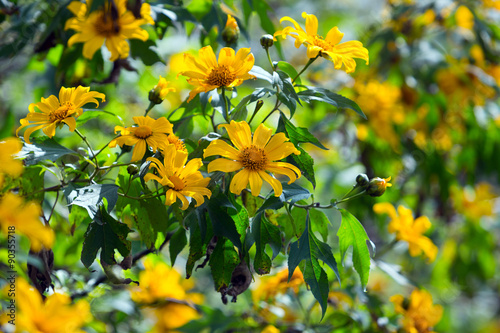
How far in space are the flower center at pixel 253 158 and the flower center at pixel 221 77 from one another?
14cm

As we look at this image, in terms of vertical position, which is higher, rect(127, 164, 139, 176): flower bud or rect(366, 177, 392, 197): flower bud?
rect(127, 164, 139, 176): flower bud

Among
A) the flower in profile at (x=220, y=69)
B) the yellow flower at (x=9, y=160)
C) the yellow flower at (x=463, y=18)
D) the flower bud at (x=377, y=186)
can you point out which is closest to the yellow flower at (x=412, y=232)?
the flower bud at (x=377, y=186)

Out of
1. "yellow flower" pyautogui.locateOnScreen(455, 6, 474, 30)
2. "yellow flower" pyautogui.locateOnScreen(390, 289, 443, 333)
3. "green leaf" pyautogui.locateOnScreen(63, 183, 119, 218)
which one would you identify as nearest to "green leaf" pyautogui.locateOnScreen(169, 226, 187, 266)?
"green leaf" pyautogui.locateOnScreen(63, 183, 119, 218)

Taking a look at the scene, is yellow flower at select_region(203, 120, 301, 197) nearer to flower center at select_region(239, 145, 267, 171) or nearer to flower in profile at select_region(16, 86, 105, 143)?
flower center at select_region(239, 145, 267, 171)

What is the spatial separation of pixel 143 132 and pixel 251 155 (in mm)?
204

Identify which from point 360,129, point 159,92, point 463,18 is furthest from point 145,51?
point 463,18

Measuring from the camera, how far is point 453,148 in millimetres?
2787

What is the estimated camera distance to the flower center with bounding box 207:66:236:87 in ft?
3.23

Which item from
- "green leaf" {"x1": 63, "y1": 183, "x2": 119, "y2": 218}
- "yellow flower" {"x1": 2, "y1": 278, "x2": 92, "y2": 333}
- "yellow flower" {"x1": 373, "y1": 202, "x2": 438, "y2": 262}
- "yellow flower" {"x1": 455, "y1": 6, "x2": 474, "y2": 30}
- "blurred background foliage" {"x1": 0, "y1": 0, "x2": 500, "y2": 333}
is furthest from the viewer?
"yellow flower" {"x1": 455, "y1": 6, "x2": 474, "y2": 30}

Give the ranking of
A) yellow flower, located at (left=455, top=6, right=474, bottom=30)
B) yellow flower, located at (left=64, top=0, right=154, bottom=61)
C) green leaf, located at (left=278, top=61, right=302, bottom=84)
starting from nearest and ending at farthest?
green leaf, located at (left=278, top=61, right=302, bottom=84), yellow flower, located at (left=64, top=0, right=154, bottom=61), yellow flower, located at (left=455, top=6, right=474, bottom=30)

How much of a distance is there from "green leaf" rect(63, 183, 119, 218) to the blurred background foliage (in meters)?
0.48

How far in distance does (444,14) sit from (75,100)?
2.15 m

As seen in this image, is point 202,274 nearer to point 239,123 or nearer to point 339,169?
point 339,169

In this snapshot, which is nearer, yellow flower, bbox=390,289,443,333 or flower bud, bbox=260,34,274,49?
flower bud, bbox=260,34,274,49
